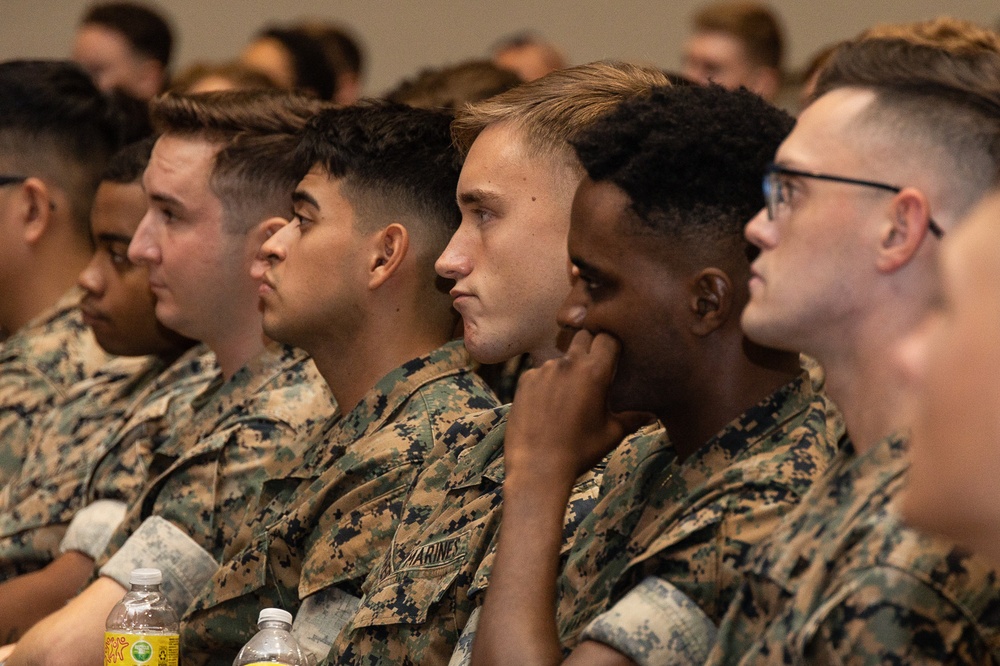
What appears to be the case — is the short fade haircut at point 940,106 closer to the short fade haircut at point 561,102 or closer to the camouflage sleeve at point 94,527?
the short fade haircut at point 561,102

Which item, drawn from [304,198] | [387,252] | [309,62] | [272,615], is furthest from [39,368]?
[309,62]

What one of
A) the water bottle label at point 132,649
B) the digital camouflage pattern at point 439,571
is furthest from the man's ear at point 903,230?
the water bottle label at point 132,649

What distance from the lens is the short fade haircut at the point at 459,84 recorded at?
12.7 feet

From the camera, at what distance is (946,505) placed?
1.26 metres

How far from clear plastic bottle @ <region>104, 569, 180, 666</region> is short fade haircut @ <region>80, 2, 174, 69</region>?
4.36 metres

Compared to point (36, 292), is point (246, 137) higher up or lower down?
higher up

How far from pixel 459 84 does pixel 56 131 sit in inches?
51.9

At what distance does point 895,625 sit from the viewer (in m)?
1.51

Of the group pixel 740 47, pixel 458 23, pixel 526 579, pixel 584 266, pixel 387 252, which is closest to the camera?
pixel 526 579

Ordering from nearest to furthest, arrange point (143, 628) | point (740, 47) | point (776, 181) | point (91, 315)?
1. point (776, 181)
2. point (143, 628)
3. point (91, 315)
4. point (740, 47)

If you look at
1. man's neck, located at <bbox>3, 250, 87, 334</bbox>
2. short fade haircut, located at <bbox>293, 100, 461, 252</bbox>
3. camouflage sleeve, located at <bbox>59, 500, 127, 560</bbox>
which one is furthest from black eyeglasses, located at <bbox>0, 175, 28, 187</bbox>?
short fade haircut, located at <bbox>293, 100, 461, 252</bbox>

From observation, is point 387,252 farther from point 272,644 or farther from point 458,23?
point 458,23

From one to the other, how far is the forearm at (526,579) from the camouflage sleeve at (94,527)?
1.59 m

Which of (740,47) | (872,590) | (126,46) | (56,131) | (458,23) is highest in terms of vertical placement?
(126,46)
